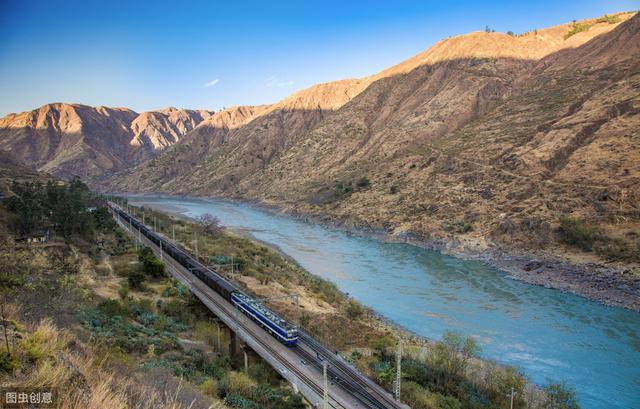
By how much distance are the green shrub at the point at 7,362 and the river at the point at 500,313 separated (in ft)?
92.6

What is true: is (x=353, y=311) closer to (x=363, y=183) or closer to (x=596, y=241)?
(x=596, y=241)

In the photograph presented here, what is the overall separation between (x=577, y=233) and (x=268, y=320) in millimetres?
41695

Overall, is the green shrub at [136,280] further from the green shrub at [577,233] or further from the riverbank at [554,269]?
the green shrub at [577,233]

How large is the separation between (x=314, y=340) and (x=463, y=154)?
66073 millimetres

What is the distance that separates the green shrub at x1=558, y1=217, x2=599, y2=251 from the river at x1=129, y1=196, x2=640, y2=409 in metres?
9.97

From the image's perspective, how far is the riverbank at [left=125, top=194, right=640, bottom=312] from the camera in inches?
1485

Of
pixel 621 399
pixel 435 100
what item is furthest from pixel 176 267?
pixel 435 100

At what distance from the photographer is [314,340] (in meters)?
24.8

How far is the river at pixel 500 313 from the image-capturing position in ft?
86.3

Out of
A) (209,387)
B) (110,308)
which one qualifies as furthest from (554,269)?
(110,308)

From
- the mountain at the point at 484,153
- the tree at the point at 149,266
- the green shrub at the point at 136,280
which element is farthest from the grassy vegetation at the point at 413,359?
the mountain at the point at 484,153

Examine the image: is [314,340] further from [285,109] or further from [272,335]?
[285,109]

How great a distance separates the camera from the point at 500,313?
118 ft

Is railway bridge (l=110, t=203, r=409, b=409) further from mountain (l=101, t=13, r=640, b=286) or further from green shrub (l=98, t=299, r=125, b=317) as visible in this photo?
mountain (l=101, t=13, r=640, b=286)
